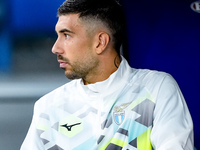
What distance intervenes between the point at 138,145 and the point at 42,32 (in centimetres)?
85

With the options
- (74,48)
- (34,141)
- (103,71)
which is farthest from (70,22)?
(34,141)

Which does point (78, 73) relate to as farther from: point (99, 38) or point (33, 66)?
point (33, 66)

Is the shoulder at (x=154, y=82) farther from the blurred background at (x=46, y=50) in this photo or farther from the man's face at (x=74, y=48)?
the blurred background at (x=46, y=50)

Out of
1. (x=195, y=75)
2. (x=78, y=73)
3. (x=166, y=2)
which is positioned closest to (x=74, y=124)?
(x=78, y=73)

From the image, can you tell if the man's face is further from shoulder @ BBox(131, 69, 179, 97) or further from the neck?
shoulder @ BBox(131, 69, 179, 97)

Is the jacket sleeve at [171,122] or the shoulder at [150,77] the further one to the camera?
the shoulder at [150,77]

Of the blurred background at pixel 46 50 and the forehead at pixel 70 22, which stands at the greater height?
the forehead at pixel 70 22

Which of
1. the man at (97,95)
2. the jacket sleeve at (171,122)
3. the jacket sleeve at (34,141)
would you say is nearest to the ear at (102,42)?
the man at (97,95)

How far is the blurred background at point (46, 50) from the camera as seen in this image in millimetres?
1710

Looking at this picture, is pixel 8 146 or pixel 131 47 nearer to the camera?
pixel 8 146

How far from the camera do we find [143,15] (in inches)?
71.7

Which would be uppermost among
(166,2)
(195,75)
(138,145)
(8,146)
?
(166,2)

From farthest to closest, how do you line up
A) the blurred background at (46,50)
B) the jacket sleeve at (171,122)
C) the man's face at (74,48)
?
the blurred background at (46,50) → the man's face at (74,48) → the jacket sleeve at (171,122)

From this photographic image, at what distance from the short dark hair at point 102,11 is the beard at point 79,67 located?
13 cm
